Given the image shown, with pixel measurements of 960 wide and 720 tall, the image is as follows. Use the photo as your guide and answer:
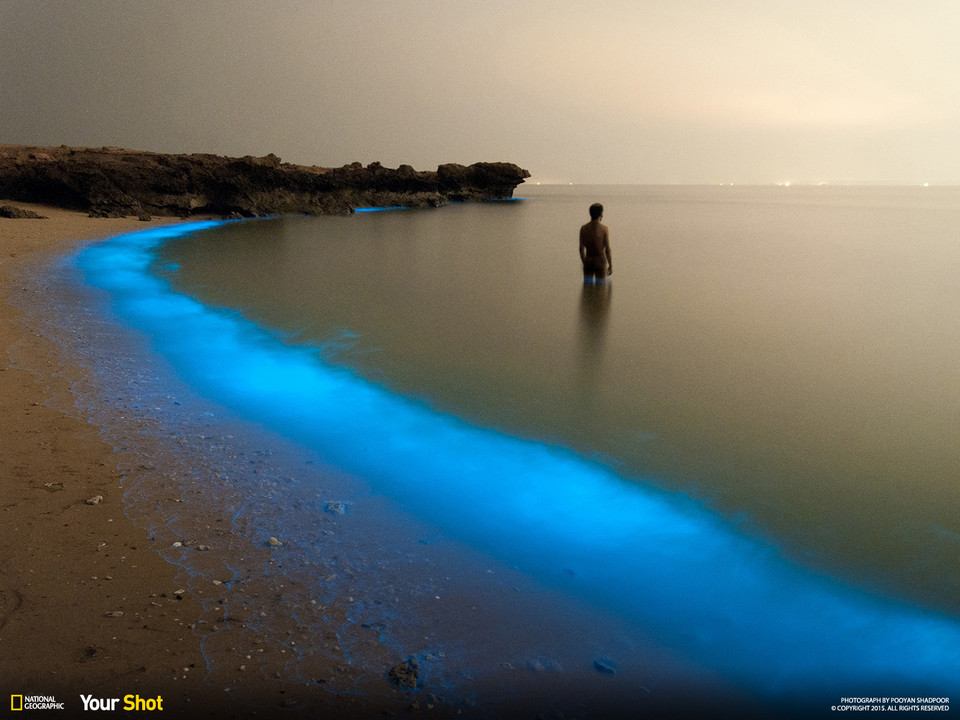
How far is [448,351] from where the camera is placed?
789 cm

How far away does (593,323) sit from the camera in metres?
9.55

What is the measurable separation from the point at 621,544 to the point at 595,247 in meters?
8.39

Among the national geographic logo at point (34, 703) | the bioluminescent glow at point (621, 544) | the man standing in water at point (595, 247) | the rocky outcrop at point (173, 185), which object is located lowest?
the bioluminescent glow at point (621, 544)

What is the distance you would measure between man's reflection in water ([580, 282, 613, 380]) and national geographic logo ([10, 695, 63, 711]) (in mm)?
5204

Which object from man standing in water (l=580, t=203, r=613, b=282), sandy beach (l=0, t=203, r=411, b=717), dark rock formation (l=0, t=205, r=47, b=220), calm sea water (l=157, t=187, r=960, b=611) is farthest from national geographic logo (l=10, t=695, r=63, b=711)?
dark rock formation (l=0, t=205, r=47, b=220)

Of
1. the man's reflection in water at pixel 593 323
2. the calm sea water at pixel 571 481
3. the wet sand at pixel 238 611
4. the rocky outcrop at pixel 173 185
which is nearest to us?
the wet sand at pixel 238 611

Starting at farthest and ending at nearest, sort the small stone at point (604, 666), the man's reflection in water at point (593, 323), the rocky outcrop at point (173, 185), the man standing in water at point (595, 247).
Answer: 1. the rocky outcrop at point (173, 185)
2. the man standing in water at point (595, 247)
3. the man's reflection in water at point (593, 323)
4. the small stone at point (604, 666)

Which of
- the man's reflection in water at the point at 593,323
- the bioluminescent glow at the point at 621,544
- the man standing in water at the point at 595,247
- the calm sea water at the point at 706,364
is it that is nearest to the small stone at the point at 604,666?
the bioluminescent glow at the point at 621,544

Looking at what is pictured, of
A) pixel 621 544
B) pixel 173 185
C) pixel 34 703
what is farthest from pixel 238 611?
pixel 173 185

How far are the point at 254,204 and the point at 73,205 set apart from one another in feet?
24.5

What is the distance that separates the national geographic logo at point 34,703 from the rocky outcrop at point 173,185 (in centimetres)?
2729

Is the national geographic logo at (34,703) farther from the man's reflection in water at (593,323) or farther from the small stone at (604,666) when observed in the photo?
the man's reflection in water at (593,323)

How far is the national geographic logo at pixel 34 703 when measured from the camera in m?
2.37

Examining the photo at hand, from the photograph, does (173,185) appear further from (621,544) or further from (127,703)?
(127,703)
